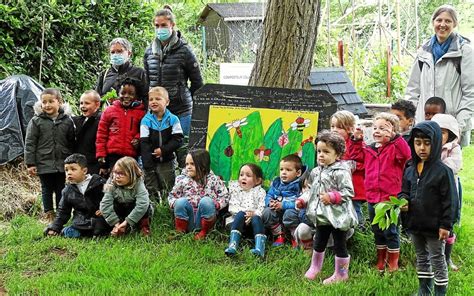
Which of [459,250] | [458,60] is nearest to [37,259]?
[459,250]

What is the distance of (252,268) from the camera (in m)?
5.07

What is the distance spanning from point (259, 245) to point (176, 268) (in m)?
0.79

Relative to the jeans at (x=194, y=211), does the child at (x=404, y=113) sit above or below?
above

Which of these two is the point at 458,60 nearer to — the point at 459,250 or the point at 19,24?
the point at 459,250

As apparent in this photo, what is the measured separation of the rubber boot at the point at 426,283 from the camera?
4.36 metres

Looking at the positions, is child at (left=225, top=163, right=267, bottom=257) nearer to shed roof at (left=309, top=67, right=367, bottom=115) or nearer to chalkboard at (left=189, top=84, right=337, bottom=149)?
chalkboard at (left=189, top=84, right=337, bottom=149)

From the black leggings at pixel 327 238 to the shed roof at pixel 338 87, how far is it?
3.05m

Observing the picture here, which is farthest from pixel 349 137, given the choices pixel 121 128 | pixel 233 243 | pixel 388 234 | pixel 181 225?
pixel 121 128

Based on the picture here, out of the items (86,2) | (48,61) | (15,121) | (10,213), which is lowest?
(10,213)

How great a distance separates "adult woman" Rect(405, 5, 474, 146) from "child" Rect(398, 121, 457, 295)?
1.42 m

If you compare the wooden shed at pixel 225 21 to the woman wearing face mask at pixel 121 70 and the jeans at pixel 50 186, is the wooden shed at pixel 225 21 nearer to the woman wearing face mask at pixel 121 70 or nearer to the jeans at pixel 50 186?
the woman wearing face mask at pixel 121 70

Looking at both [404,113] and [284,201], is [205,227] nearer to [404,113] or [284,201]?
[284,201]

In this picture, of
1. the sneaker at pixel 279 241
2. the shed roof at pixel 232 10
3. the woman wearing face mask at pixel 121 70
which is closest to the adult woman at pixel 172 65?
the woman wearing face mask at pixel 121 70

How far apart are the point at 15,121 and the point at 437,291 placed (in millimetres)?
5458
